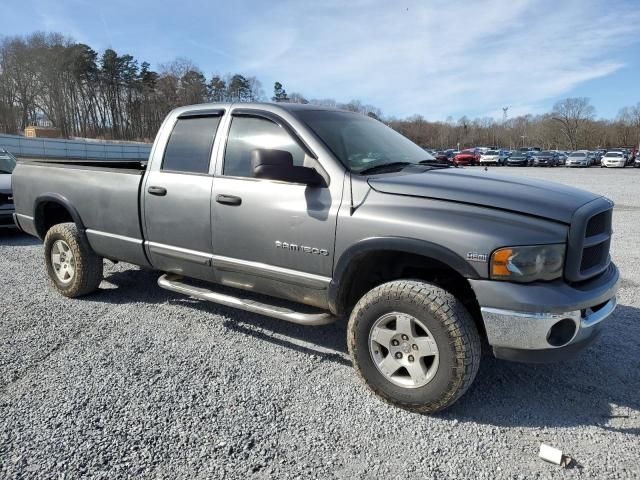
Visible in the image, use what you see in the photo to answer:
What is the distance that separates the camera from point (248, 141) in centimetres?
365

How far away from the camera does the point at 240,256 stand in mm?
3561

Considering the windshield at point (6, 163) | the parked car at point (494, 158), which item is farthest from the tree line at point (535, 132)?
the windshield at point (6, 163)

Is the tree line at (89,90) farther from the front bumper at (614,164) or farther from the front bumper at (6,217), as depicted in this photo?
the front bumper at (6,217)

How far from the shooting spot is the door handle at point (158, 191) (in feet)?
12.9

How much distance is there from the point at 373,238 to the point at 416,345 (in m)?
0.70

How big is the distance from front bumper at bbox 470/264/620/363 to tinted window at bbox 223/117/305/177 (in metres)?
1.72

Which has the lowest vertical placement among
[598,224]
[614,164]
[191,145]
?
[614,164]

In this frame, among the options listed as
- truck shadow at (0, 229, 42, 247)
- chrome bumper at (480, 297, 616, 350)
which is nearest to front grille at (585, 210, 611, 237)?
chrome bumper at (480, 297, 616, 350)

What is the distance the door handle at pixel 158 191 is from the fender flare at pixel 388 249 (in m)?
1.70

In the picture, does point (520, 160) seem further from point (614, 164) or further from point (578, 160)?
point (614, 164)

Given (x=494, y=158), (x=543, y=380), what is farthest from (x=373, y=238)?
(x=494, y=158)

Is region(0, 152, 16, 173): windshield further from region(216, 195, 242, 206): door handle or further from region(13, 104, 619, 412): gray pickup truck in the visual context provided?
region(216, 195, 242, 206): door handle

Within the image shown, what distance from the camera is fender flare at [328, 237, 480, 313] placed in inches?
106

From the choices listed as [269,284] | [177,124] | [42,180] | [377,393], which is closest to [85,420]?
[269,284]
